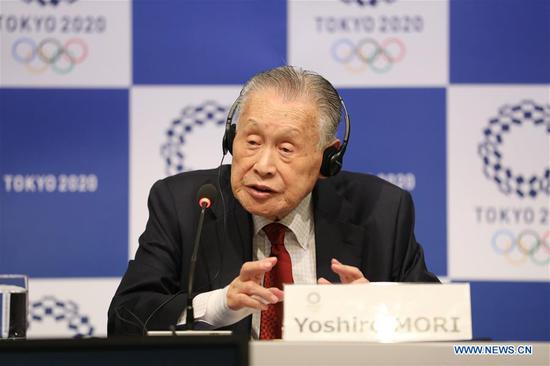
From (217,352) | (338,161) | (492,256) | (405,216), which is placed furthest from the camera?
(492,256)

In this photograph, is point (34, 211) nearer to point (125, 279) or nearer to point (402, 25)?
point (125, 279)

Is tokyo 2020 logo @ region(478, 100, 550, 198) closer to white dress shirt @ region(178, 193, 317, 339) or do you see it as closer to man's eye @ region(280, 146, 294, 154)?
white dress shirt @ region(178, 193, 317, 339)

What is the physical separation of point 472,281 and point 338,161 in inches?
53.8

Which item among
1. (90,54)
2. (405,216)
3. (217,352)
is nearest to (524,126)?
(405,216)

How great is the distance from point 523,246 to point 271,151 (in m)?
1.57

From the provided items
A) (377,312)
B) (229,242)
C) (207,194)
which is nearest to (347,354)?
(377,312)

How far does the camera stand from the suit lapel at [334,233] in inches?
94.0

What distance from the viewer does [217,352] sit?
3.62ft

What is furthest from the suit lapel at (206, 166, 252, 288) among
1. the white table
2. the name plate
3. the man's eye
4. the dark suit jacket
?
the white table

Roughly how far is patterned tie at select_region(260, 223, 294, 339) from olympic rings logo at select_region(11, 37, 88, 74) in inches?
57.9

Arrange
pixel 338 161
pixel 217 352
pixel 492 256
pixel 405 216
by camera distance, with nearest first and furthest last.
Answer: pixel 217 352 < pixel 338 161 < pixel 405 216 < pixel 492 256

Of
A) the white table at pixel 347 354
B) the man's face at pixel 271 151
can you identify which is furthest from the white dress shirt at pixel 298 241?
the white table at pixel 347 354

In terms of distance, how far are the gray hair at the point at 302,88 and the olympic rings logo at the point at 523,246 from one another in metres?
1.36

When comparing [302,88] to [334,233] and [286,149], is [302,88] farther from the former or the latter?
[334,233]
